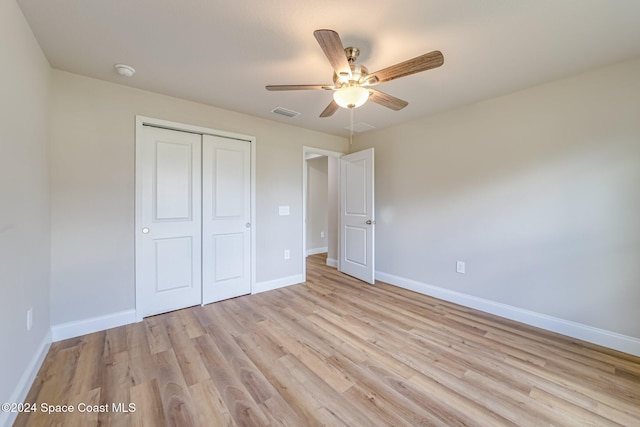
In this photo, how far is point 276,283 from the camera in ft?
11.6

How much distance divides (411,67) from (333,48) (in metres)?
0.51

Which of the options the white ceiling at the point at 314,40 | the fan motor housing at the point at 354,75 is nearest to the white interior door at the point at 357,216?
the white ceiling at the point at 314,40

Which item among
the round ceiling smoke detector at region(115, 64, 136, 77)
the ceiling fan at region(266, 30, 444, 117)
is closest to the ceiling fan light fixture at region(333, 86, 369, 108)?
the ceiling fan at region(266, 30, 444, 117)

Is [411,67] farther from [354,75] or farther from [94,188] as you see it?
[94,188]

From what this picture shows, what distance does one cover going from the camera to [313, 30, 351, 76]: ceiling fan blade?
1.27m

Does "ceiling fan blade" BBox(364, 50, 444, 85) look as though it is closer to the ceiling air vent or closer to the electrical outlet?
the ceiling air vent

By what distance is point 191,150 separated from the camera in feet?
9.32

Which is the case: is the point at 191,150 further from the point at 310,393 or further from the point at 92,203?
the point at 310,393

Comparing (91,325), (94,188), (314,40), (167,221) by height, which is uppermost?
(314,40)

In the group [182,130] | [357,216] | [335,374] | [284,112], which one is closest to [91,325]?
[182,130]

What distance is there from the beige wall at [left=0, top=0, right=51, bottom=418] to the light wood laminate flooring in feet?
0.90

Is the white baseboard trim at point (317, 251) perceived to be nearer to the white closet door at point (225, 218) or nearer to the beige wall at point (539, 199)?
the white closet door at point (225, 218)

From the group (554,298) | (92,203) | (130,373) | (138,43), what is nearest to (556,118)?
(554,298)

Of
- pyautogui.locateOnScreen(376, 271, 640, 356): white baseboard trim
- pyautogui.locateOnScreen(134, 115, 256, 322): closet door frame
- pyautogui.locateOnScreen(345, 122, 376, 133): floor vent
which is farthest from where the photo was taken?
pyautogui.locateOnScreen(345, 122, 376, 133): floor vent
